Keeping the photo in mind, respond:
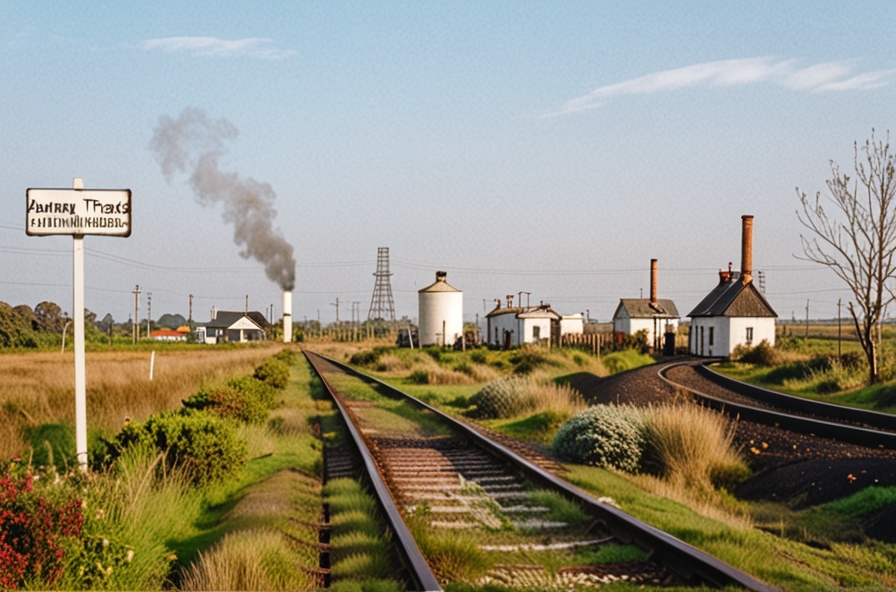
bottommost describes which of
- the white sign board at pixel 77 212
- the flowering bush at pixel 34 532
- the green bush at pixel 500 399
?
the green bush at pixel 500 399

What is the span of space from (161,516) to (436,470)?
4.28 metres

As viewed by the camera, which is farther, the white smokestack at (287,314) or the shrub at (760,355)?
the white smokestack at (287,314)

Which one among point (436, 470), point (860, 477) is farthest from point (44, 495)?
point (860, 477)

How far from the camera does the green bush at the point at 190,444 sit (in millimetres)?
9664

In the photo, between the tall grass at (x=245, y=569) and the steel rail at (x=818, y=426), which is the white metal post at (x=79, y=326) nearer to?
the tall grass at (x=245, y=569)

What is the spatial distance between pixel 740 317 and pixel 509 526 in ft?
146

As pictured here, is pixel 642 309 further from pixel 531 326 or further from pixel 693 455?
pixel 693 455

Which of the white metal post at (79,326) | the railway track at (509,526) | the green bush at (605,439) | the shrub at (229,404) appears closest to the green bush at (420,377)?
the shrub at (229,404)

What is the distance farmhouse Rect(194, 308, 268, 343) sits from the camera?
371 ft

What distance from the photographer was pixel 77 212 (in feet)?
28.1

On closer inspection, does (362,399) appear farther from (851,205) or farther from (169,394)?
(851,205)

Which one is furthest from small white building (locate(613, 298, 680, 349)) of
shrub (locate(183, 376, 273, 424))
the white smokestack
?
shrub (locate(183, 376, 273, 424))

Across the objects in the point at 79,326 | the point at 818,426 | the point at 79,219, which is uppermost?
the point at 79,219

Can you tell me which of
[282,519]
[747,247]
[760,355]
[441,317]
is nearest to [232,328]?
[441,317]
